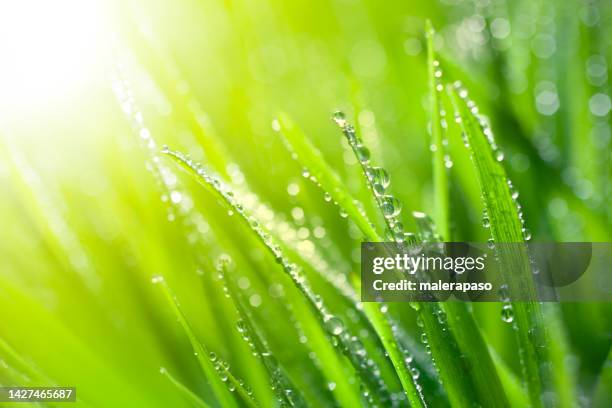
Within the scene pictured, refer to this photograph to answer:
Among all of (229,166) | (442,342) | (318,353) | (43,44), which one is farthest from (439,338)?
(43,44)

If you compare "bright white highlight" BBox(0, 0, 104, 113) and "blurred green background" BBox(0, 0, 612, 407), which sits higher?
"bright white highlight" BBox(0, 0, 104, 113)

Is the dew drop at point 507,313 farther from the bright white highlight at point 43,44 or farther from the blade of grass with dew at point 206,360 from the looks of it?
the bright white highlight at point 43,44

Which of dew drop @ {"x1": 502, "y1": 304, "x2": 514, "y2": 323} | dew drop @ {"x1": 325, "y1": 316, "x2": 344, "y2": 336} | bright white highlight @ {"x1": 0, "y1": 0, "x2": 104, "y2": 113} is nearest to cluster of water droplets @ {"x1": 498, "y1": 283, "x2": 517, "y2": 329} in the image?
dew drop @ {"x1": 502, "y1": 304, "x2": 514, "y2": 323}

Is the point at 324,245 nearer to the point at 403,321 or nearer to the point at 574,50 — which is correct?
the point at 403,321

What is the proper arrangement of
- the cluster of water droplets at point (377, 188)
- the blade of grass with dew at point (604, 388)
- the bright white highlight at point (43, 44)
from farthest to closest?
the bright white highlight at point (43, 44) < the blade of grass with dew at point (604, 388) < the cluster of water droplets at point (377, 188)

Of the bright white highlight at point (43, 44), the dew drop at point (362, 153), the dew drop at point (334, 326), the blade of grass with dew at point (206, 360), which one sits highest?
the bright white highlight at point (43, 44)

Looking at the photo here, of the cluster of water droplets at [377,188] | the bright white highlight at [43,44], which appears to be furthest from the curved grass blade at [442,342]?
the bright white highlight at [43,44]

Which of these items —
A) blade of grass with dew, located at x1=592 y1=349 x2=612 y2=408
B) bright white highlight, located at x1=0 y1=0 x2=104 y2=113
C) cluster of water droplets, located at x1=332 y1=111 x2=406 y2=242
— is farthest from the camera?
bright white highlight, located at x1=0 y1=0 x2=104 y2=113

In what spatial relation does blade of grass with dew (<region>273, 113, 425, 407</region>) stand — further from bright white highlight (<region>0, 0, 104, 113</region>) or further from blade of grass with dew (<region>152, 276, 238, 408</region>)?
bright white highlight (<region>0, 0, 104, 113</region>)
